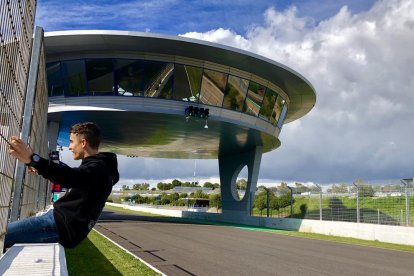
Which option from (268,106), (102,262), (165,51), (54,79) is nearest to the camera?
(102,262)

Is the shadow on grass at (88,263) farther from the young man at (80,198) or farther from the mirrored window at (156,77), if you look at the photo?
the mirrored window at (156,77)

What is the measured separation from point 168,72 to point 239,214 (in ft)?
50.5

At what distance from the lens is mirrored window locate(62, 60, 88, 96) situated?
2597 cm

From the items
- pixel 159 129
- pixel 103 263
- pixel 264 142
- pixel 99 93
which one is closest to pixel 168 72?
pixel 99 93

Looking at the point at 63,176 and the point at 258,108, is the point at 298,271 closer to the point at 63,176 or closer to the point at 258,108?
the point at 63,176

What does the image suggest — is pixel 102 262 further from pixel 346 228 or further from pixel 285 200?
pixel 285 200

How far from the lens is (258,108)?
3027cm

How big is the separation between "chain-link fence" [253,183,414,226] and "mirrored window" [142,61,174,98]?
1068 cm

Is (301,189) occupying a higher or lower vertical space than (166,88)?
lower

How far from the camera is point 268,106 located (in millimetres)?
31156

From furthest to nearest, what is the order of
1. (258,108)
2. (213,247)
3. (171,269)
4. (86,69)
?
1. (258,108)
2. (86,69)
3. (213,247)
4. (171,269)

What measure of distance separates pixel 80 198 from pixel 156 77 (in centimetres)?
2371

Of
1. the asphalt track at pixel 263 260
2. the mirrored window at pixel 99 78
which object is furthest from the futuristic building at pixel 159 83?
the asphalt track at pixel 263 260

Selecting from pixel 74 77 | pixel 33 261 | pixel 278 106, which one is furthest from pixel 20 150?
pixel 278 106
